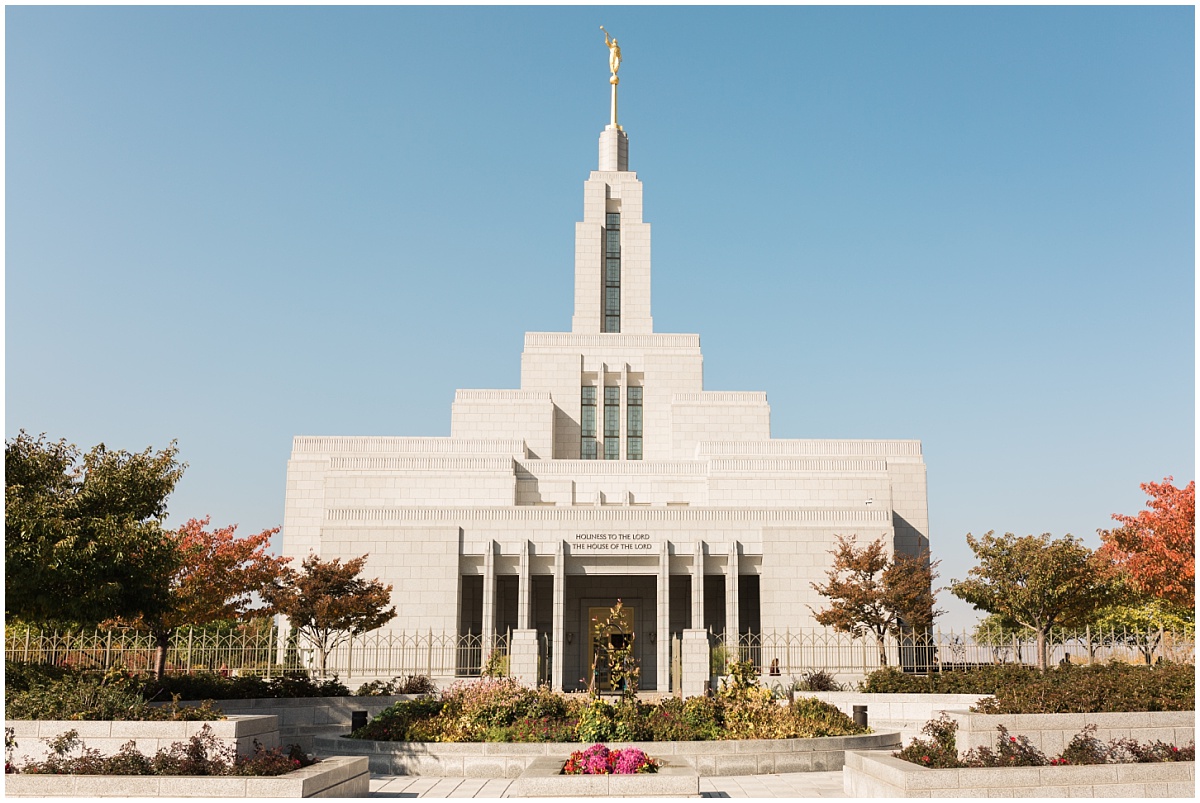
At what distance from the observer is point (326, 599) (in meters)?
28.6

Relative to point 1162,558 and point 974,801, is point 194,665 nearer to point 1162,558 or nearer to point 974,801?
point 974,801

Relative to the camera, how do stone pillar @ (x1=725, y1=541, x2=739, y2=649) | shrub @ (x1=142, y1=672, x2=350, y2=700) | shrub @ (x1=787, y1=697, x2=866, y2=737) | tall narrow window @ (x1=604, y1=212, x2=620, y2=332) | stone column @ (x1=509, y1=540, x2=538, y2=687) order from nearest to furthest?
shrub @ (x1=787, y1=697, x2=866, y2=737) → shrub @ (x1=142, y1=672, x2=350, y2=700) → stone column @ (x1=509, y1=540, x2=538, y2=687) → stone pillar @ (x1=725, y1=541, x2=739, y2=649) → tall narrow window @ (x1=604, y1=212, x2=620, y2=332)

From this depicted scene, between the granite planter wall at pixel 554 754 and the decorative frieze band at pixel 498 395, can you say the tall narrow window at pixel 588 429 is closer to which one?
the decorative frieze band at pixel 498 395

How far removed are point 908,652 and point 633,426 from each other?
1979cm

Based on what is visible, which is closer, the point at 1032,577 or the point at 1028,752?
the point at 1028,752

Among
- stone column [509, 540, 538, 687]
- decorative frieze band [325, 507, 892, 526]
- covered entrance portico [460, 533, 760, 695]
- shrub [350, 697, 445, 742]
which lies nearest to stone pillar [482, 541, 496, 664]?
covered entrance portico [460, 533, 760, 695]

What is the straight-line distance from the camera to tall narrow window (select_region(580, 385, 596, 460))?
51.9 meters

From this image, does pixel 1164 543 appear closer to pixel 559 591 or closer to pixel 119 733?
pixel 559 591

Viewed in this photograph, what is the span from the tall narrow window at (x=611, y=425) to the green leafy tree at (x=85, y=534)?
32213mm

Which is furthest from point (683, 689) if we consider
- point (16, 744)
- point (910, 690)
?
point (16, 744)

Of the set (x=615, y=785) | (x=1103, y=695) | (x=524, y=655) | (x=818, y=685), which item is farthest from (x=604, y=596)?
(x=615, y=785)

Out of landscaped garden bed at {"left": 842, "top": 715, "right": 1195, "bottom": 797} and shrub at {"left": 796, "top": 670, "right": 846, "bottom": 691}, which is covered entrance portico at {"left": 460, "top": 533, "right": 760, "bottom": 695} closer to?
shrub at {"left": 796, "top": 670, "right": 846, "bottom": 691}

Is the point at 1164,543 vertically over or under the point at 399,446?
under

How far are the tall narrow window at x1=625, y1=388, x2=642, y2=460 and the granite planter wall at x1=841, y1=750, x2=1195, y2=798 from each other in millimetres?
38420
